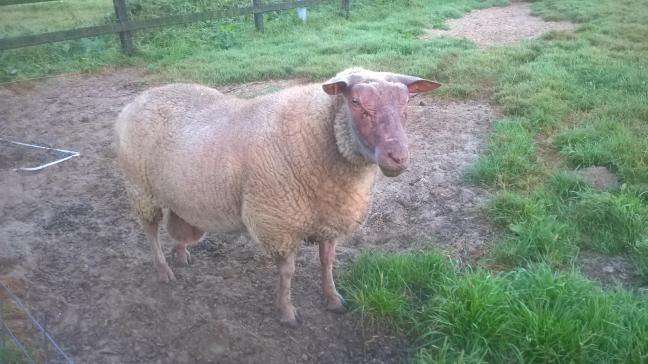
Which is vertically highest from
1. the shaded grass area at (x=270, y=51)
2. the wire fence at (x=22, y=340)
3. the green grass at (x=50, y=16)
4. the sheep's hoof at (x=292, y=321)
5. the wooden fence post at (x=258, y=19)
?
the green grass at (x=50, y=16)

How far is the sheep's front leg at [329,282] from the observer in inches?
132

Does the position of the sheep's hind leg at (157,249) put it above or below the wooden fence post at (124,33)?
below

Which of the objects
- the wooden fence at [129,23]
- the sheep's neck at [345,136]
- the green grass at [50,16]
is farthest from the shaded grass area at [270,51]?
the sheep's neck at [345,136]

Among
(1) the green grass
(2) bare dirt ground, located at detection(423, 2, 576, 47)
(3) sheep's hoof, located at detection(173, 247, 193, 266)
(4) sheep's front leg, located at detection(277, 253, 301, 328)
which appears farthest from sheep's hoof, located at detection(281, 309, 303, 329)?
(1) the green grass

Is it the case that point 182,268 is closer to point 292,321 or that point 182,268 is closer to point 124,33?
point 292,321

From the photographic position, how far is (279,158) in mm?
3041

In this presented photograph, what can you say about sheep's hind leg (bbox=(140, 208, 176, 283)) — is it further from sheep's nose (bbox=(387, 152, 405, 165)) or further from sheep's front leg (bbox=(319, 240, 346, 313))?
sheep's nose (bbox=(387, 152, 405, 165))

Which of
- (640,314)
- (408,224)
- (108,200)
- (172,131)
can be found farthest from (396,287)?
(108,200)

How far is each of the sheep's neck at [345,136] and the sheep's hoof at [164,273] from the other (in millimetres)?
1574

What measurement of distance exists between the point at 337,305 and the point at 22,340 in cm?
175

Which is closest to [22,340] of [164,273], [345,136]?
[164,273]

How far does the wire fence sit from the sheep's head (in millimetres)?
1726

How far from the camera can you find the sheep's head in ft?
8.39

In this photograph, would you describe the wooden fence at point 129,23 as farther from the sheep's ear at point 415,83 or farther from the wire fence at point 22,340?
the sheep's ear at point 415,83
